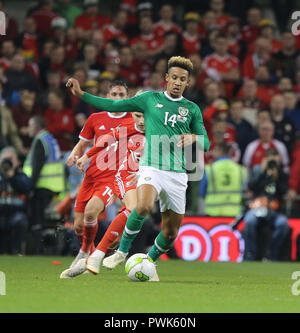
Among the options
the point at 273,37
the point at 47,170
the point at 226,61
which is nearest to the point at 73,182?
the point at 47,170

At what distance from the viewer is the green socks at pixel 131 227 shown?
866cm

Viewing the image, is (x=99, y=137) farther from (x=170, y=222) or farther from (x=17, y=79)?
(x=17, y=79)

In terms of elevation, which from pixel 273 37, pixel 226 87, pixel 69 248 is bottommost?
pixel 69 248

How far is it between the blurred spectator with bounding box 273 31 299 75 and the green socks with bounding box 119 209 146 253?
31.5 feet

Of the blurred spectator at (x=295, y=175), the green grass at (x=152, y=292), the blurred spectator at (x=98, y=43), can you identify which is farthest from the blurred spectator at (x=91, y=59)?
the green grass at (x=152, y=292)

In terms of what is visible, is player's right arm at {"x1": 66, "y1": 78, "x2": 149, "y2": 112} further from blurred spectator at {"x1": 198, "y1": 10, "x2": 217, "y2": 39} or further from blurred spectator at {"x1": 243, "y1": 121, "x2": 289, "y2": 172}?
blurred spectator at {"x1": 198, "y1": 10, "x2": 217, "y2": 39}

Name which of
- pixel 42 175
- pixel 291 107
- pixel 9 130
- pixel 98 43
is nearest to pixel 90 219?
pixel 42 175

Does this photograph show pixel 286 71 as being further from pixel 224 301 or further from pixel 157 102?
pixel 224 301

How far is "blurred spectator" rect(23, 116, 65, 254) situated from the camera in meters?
14.0

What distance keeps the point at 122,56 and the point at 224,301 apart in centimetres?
998

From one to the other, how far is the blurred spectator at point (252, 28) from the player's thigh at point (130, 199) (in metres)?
9.12

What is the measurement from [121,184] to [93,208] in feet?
1.46

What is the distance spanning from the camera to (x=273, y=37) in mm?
18641

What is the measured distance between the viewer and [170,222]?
8906mm
